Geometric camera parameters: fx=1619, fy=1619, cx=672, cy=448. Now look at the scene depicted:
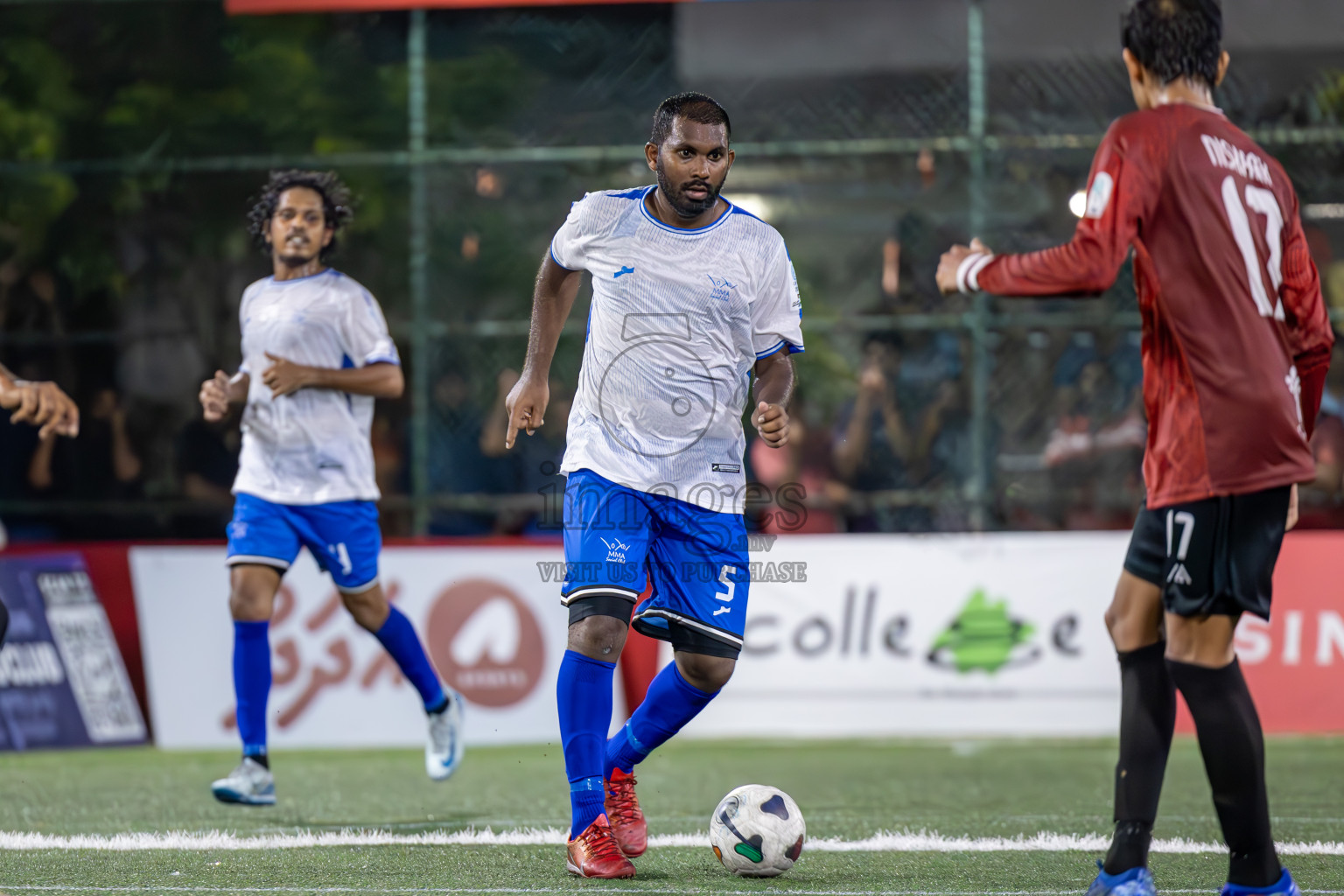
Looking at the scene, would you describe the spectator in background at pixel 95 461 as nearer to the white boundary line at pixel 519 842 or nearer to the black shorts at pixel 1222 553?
the white boundary line at pixel 519 842

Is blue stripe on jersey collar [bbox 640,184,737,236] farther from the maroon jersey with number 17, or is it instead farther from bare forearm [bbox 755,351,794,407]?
the maroon jersey with number 17

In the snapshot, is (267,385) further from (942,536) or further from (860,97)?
(860,97)

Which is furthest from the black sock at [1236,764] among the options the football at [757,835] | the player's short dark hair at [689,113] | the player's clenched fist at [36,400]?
the player's clenched fist at [36,400]

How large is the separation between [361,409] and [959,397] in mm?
4989

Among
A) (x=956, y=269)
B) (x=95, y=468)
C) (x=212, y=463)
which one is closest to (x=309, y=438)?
(x=956, y=269)

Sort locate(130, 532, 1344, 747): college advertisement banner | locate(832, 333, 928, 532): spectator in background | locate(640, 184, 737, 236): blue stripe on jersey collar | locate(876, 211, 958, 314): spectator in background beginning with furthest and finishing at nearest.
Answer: locate(876, 211, 958, 314): spectator in background, locate(832, 333, 928, 532): spectator in background, locate(130, 532, 1344, 747): college advertisement banner, locate(640, 184, 737, 236): blue stripe on jersey collar

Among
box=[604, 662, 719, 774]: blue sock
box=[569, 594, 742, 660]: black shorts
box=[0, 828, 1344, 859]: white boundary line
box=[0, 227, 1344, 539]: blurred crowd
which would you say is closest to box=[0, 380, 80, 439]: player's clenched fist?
box=[0, 828, 1344, 859]: white boundary line

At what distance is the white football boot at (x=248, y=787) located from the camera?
6141mm

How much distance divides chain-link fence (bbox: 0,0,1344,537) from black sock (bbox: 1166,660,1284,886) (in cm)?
684

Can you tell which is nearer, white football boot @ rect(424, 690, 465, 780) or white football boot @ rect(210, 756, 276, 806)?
white football boot @ rect(210, 756, 276, 806)

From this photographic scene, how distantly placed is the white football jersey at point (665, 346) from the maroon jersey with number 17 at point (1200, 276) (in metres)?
1.30

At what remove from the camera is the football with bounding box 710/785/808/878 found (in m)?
4.62

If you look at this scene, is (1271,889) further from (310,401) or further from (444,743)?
(310,401)

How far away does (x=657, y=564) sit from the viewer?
4.99 metres
